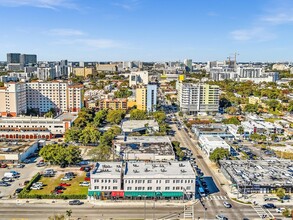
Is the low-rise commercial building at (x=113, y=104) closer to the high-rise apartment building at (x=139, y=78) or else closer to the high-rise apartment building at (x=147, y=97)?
the high-rise apartment building at (x=147, y=97)

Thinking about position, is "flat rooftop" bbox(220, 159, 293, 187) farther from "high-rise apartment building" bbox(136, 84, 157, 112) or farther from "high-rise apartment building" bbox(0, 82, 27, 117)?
"high-rise apartment building" bbox(0, 82, 27, 117)

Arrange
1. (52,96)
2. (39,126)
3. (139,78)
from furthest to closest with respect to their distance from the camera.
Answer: (139,78)
(52,96)
(39,126)

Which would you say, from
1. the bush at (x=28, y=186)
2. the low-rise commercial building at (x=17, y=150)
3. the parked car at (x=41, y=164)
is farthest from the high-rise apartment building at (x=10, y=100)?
the bush at (x=28, y=186)

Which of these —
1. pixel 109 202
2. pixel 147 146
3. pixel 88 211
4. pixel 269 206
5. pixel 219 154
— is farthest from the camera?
pixel 147 146

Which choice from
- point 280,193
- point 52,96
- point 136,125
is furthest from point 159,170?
point 52,96

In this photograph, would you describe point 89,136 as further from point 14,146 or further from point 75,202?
point 75,202

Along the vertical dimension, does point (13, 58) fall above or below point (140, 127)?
above

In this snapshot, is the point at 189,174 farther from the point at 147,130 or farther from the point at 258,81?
the point at 258,81
